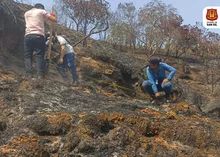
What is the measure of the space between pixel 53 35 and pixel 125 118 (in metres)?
4.13

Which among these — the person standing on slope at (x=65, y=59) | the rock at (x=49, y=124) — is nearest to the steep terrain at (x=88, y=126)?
the rock at (x=49, y=124)

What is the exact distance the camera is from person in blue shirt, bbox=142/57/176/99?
6672 millimetres

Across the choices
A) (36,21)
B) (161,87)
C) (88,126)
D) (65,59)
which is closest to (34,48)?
(36,21)

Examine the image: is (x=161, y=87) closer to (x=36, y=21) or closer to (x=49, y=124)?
(x=36, y=21)

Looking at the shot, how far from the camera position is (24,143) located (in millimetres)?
3697

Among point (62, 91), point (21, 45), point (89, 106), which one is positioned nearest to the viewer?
point (89, 106)

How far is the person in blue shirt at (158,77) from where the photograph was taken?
263 inches

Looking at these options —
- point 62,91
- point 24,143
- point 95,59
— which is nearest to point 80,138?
point 24,143

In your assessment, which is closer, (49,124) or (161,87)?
(49,124)

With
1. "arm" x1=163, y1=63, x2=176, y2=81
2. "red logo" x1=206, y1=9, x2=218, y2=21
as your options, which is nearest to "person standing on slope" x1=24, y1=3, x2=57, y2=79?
"arm" x1=163, y1=63, x2=176, y2=81

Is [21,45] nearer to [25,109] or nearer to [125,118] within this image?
[25,109]

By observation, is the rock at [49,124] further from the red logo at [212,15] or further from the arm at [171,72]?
the red logo at [212,15]

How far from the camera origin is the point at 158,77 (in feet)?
22.5

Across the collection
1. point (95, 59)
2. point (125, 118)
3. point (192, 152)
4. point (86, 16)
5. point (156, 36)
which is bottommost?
point (192, 152)
